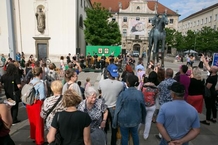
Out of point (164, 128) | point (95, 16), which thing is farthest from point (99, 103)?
point (95, 16)

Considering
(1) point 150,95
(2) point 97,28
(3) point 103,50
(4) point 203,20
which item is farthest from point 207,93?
(4) point 203,20

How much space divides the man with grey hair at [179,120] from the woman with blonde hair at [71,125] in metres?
1.06

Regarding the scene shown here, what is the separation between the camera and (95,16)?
27828mm

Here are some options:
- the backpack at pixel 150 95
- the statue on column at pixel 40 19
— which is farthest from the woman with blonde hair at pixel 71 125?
the statue on column at pixel 40 19

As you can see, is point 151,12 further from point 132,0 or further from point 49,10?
point 49,10

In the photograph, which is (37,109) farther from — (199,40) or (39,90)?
(199,40)

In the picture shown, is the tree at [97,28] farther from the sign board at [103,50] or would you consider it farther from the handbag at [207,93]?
the handbag at [207,93]

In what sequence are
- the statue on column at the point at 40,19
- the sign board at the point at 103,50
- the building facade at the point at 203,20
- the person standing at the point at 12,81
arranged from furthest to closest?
the building facade at the point at 203,20
the statue on column at the point at 40,19
the sign board at the point at 103,50
the person standing at the point at 12,81

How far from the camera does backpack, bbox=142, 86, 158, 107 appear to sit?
396cm

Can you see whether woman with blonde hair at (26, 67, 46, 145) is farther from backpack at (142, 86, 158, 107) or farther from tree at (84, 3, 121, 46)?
tree at (84, 3, 121, 46)

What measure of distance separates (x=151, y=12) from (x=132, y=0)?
7.99 metres

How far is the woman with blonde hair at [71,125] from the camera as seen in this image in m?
2.06

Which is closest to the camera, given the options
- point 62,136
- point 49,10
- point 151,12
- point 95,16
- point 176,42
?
point 62,136

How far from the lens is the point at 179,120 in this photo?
7.44 feet
